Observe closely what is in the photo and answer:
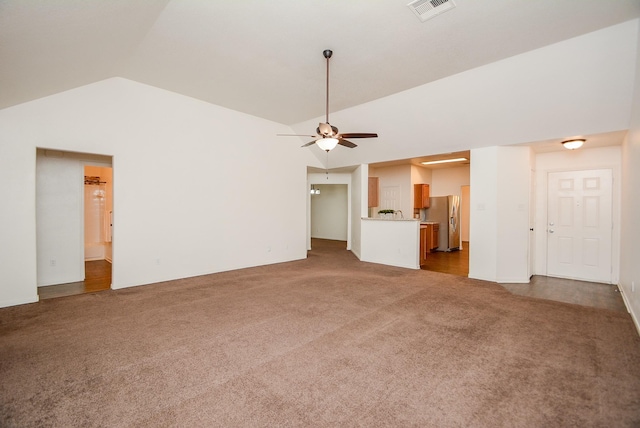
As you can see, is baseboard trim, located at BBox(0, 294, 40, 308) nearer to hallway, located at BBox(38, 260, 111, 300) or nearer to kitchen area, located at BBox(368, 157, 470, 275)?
hallway, located at BBox(38, 260, 111, 300)

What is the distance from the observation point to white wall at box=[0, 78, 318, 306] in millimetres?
3975

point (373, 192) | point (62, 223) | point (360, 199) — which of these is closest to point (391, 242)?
point (360, 199)

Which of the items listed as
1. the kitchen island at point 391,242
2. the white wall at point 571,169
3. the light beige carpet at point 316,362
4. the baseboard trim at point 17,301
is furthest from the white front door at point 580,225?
the baseboard trim at point 17,301

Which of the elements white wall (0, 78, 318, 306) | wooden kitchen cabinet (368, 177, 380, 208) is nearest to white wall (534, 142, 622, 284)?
wooden kitchen cabinet (368, 177, 380, 208)

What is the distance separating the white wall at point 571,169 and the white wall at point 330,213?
22.0 feet

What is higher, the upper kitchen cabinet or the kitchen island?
the upper kitchen cabinet

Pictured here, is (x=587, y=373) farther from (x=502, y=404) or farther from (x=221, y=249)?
(x=221, y=249)

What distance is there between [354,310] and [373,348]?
103 centimetres

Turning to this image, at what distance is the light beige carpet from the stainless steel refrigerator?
5.02 metres

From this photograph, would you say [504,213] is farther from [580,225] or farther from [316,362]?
[316,362]

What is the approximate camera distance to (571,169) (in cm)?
554

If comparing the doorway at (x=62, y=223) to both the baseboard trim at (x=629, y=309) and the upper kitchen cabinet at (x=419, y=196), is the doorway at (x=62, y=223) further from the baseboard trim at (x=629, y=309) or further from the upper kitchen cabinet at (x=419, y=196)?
the upper kitchen cabinet at (x=419, y=196)

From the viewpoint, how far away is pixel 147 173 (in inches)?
200

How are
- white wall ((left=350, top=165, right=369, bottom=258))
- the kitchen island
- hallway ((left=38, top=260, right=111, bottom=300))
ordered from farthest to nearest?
white wall ((left=350, top=165, right=369, bottom=258)) → the kitchen island → hallway ((left=38, top=260, right=111, bottom=300))
